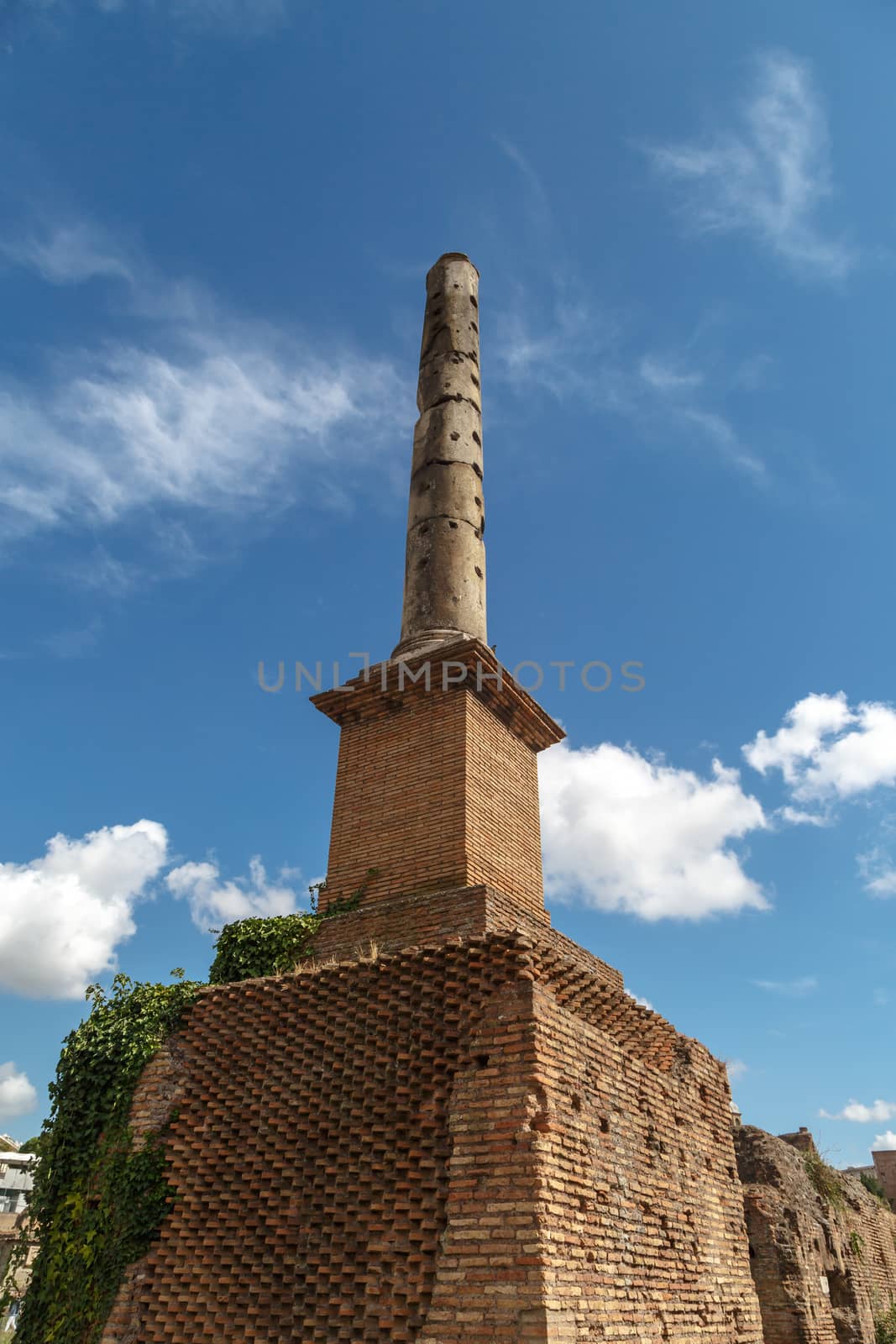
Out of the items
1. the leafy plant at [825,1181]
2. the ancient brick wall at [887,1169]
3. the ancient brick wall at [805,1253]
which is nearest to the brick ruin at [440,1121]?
the ancient brick wall at [805,1253]

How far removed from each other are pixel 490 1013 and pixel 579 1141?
0.93 m

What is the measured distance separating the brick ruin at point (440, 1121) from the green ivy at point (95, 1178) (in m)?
0.18

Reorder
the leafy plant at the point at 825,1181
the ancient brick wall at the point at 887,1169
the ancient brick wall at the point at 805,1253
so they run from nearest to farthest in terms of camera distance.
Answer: the ancient brick wall at the point at 805,1253, the leafy plant at the point at 825,1181, the ancient brick wall at the point at 887,1169

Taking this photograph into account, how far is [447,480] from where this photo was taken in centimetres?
1132

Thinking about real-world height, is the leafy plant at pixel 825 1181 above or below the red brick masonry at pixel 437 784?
below

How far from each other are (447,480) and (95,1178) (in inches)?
332

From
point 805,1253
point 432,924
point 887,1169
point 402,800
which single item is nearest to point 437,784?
point 402,800

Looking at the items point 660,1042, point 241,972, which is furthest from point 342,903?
point 660,1042

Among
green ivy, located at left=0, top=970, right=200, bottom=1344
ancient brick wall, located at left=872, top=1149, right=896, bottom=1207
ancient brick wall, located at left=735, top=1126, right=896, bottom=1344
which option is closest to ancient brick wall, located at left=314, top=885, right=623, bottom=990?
green ivy, located at left=0, top=970, right=200, bottom=1344

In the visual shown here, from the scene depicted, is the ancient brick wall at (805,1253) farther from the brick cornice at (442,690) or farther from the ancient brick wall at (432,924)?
the brick cornice at (442,690)

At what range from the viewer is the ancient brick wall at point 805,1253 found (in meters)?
12.0

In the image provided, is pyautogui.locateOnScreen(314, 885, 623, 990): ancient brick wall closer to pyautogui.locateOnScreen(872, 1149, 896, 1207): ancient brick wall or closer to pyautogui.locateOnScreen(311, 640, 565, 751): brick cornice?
pyautogui.locateOnScreen(311, 640, 565, 751): brick cornice

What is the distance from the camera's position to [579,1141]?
210 inches

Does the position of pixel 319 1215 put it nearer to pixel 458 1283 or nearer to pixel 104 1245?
pixel 458 1283
